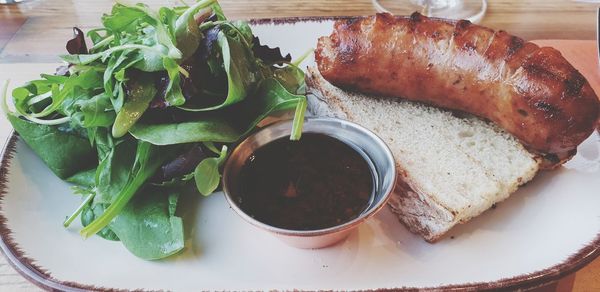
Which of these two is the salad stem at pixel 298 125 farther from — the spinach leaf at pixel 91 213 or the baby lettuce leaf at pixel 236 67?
the spinach leaf at pixel 91 213

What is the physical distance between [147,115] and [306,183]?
68cm

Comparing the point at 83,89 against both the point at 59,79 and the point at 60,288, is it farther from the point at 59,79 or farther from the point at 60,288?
the point at 60,288

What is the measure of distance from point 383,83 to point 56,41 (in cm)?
212

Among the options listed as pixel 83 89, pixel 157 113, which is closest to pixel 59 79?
pixel 83 89

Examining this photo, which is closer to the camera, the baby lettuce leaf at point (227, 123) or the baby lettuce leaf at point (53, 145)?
the baby lettuce leaf at point (227, 123)

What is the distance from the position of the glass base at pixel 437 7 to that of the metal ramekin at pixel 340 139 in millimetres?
1769

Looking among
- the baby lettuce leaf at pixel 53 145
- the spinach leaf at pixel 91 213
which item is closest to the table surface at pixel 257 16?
the baby lettuce leaf at pixel 53 145

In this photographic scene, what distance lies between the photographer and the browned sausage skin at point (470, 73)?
1763 mm

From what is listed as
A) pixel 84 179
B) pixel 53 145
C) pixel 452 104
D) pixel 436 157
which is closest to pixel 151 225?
pixel 84 179

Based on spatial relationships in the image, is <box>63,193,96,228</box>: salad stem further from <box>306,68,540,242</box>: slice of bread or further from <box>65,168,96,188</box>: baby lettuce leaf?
<box>306,68,540,242</box>: slice of bread

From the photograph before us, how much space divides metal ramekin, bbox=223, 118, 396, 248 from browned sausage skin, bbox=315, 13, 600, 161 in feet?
1.02

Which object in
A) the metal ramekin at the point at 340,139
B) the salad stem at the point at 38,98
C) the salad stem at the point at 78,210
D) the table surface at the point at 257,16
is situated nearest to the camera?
the metal ramekin at the point at 340,139

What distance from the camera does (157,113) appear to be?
1936mm

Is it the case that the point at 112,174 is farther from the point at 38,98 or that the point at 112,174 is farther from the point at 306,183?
the point at 306,183
